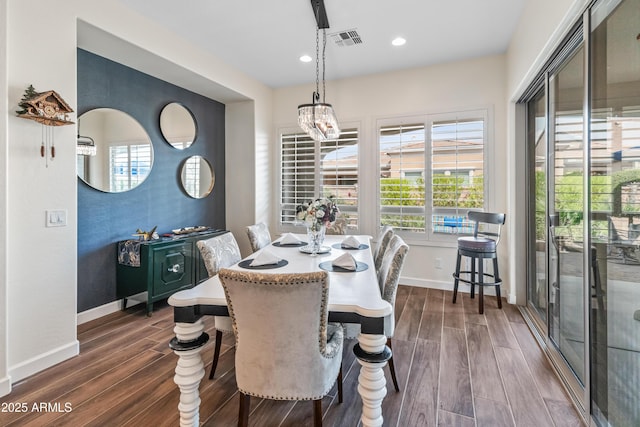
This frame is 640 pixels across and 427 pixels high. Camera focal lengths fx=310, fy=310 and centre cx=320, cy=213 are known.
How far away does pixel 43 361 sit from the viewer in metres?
2.29

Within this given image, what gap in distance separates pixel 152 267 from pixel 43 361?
1119 millimetres

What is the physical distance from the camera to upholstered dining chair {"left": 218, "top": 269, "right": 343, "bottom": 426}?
128 centimetres

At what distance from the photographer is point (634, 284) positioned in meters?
1.32

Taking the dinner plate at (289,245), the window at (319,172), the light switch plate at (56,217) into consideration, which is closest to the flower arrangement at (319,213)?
the dinner plate at (289,245)

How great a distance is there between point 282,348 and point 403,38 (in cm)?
343

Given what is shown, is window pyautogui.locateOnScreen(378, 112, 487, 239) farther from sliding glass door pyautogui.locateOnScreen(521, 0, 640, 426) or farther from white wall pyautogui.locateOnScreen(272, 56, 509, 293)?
sliding glass door pyautogui.locateOnScreen(521, 0, 640, 426)

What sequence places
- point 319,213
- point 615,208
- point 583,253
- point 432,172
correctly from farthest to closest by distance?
point 432,172
point 319,213
point 583,253
point 615,208

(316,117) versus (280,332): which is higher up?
(316,117)

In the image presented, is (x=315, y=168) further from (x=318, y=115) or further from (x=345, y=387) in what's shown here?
(x=345, y=387)

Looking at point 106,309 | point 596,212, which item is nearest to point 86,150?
point 106,309

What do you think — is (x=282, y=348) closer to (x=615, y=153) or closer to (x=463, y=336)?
(x=615, y=153)

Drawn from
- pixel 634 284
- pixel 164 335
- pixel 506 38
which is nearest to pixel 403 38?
pixel 506 38

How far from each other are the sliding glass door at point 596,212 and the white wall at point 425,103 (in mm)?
1284

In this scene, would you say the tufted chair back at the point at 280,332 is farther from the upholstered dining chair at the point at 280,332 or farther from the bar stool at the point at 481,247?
the bar stool at the point at 481,247
